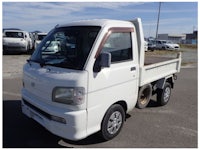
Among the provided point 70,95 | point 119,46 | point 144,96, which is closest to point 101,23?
point 119,46

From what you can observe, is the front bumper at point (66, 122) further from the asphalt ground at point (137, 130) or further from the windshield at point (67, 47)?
the windshield at point (67, 47)

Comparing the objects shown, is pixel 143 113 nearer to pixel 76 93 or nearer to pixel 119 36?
pixel 119 36

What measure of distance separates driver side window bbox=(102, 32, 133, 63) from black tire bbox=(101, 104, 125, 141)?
2.67 feet

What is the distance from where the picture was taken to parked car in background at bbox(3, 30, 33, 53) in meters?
16.1

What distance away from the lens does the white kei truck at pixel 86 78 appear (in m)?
3.18

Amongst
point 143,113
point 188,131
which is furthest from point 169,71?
point 188,131

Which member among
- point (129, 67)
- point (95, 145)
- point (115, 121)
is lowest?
point (95, 145)

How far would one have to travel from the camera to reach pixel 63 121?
10.4ft

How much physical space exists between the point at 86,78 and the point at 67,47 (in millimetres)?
Answer: 913

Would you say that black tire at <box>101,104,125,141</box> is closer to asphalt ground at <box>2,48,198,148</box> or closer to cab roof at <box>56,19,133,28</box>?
asphalt ground at <box>2,48,198,148</box>

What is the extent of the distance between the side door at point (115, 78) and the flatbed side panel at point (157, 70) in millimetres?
327

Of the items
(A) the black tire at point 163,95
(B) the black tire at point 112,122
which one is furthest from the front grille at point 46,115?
(A) the black tire at point 163,95

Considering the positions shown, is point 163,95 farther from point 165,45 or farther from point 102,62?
point 165,45

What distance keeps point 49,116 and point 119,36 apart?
5.72 feet
